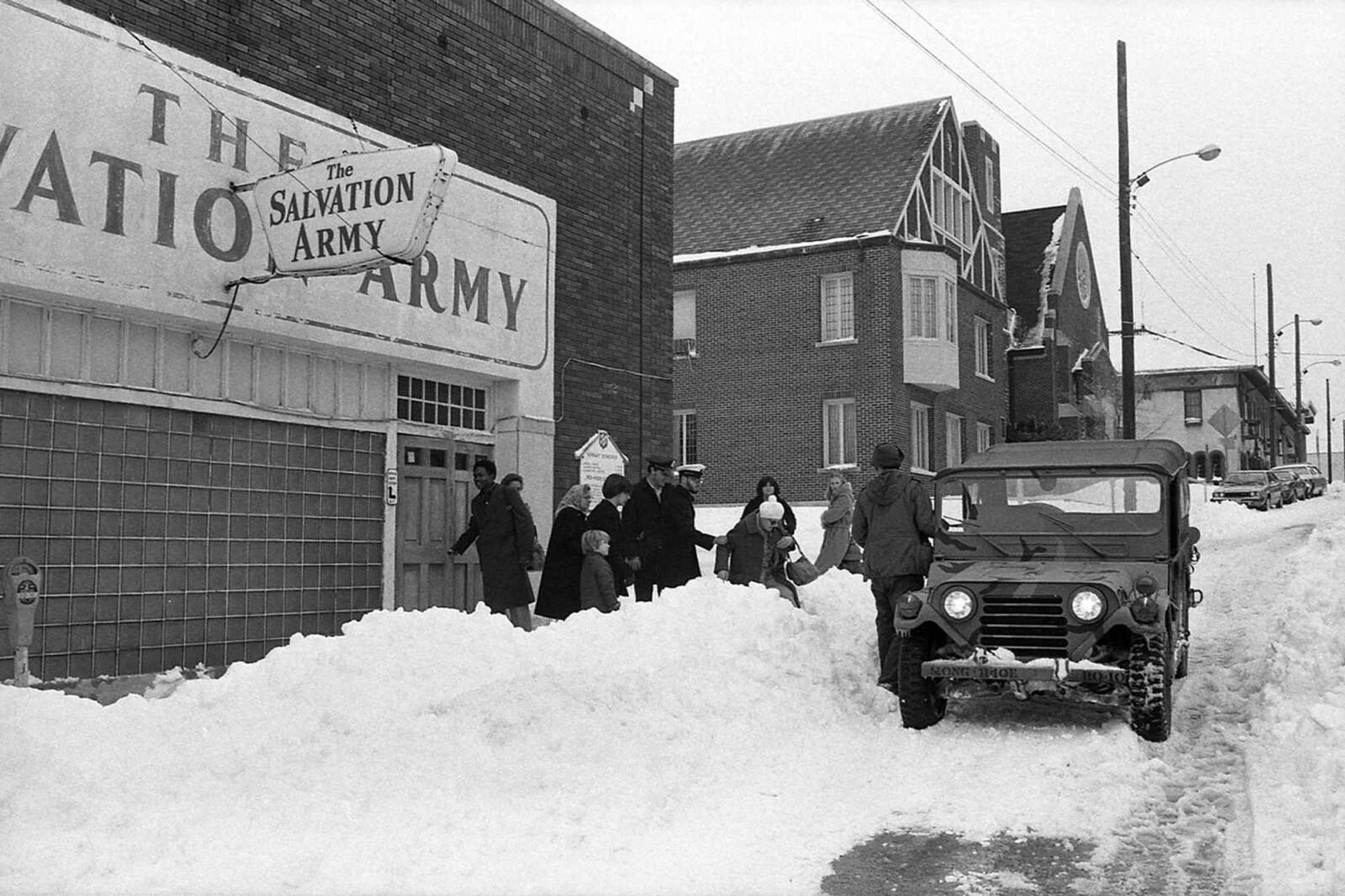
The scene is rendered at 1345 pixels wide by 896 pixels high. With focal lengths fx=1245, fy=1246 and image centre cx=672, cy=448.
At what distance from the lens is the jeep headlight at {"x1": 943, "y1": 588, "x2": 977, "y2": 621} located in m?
7.48

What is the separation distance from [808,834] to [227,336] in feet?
21.1

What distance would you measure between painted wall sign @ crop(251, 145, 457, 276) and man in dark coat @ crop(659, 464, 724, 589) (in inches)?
143

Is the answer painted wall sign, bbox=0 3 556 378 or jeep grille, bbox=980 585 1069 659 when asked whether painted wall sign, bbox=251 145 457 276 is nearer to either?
painted wall sign, bbox=0 3 556 378

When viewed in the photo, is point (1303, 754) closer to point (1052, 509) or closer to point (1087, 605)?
point (1087, 605)

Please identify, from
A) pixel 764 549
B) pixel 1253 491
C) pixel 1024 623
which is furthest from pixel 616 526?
pixel 1253 491

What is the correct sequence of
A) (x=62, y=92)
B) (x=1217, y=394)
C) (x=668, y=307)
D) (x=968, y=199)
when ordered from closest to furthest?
1. (x=62, y=92)
2. (x=668, y=307)
3. (x=968, y=199)
4. (x=1217, y=394)

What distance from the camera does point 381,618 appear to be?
8.55 metres

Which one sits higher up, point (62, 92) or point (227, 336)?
point (62, 92)

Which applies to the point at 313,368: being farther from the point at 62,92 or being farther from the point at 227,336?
the point at 62,92

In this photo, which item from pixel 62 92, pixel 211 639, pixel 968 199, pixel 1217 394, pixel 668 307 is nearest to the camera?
pixel 62 92

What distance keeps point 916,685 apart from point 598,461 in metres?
6.53

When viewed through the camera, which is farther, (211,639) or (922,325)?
(922,325)

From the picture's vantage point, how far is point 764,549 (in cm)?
1156

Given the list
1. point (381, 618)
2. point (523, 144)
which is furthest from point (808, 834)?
point (523, 144)
